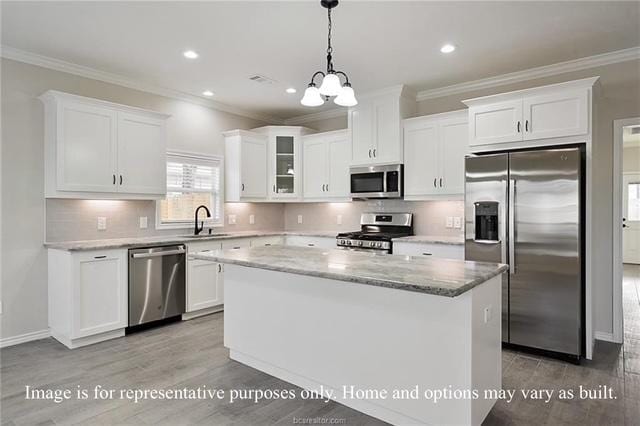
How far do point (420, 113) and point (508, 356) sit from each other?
9.79 ft

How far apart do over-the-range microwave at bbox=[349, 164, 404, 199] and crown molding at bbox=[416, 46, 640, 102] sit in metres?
1.05

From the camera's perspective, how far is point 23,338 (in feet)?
12.1

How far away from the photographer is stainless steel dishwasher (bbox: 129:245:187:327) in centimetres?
394

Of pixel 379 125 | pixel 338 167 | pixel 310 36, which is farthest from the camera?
pixel 338 167

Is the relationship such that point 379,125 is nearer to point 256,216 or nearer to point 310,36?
point 310,36

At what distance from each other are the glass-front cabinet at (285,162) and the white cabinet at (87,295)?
2405mm

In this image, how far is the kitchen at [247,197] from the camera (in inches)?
113

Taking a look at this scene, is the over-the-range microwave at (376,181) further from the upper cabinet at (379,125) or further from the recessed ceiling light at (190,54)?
the recessed ceiling light at (190,54)

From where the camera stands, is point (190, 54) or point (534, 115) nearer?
point (534, 115)

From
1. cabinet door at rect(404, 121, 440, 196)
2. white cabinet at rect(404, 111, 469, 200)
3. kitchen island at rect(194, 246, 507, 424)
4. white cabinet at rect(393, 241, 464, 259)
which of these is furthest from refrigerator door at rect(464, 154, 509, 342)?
kitchen island at rect(194, 246, 507, 424)

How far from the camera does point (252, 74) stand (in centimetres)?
420

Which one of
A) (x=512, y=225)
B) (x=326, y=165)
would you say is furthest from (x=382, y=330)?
(x=326, y=165)

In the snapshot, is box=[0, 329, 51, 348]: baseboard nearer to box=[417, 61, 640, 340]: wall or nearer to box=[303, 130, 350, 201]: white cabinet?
box=[303, 130, 350, 201]: white cabinet

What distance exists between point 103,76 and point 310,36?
244 centimetres
